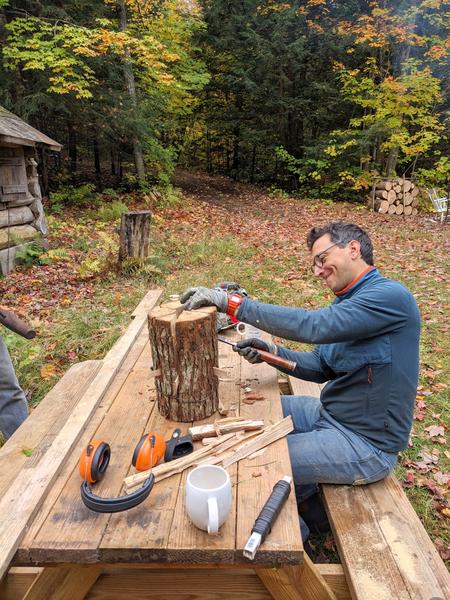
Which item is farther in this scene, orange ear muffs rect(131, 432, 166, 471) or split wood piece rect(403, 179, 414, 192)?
split wood piece rect(403, 179, 414, 192)

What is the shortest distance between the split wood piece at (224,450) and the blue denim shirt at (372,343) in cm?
48

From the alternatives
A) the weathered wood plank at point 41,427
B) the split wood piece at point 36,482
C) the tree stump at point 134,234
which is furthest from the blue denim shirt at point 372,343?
the tree stump at point 134,234

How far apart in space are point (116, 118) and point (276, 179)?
930 cm

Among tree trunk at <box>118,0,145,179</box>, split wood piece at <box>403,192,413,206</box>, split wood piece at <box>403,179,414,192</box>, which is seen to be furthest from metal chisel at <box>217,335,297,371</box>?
split wood piece at <box>403,179,414,192</box>

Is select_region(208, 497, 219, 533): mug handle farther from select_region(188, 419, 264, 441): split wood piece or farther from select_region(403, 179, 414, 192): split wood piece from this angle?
select_region(403, 179, 414, 192): split wood piece

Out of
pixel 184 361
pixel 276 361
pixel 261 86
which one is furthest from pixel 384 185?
pixel 184 361

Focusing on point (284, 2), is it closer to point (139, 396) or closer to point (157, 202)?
point (157, 202)

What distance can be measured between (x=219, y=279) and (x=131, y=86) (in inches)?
378

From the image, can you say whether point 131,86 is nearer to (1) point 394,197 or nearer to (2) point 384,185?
(2) point 384,185

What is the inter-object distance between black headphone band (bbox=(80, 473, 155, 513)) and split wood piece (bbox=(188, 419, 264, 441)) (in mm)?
464

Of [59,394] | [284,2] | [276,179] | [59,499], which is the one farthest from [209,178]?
[59,499]

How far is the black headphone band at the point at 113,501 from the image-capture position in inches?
63.1

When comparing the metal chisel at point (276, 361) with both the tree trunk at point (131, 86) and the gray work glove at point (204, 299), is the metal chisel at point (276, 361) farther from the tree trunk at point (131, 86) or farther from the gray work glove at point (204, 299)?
the tree trunk at point (131, 86)

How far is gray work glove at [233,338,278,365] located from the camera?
8.61ft
